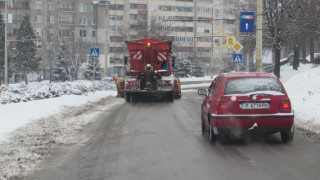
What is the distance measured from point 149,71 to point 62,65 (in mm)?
49246

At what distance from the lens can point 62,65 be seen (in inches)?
2729

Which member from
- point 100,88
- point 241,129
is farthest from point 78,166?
point 100,88

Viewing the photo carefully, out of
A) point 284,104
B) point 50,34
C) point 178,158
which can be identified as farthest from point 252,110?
point 50,34

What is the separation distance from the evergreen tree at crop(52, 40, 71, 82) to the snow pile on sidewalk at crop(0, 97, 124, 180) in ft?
178

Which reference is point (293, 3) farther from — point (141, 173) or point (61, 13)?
point (61, 13)

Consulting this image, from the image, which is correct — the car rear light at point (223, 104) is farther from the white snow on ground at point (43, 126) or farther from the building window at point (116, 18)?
the building window at point (116, 18)

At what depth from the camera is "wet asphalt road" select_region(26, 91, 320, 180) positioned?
662cm

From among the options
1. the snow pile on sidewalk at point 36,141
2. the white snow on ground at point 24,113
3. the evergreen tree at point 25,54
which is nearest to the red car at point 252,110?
the snow pile on sidewalk at point 36,141

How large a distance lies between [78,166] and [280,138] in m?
4.93

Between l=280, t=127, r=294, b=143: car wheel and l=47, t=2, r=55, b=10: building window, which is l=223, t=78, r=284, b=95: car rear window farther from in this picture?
l=47, t=2, r=55, b=10: building window

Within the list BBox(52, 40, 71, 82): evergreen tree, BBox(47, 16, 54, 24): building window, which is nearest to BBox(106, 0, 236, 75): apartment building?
BBox(47, 16, 54, 24): building window

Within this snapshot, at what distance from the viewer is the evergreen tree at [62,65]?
68.0 meters

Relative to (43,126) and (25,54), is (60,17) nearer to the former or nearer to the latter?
(25,54)

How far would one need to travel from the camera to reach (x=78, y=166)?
290 inches
